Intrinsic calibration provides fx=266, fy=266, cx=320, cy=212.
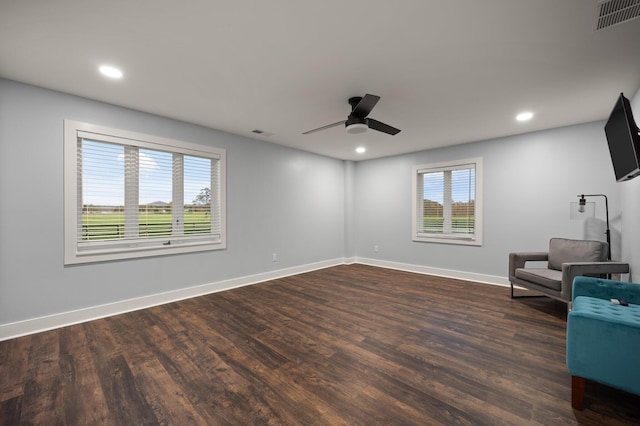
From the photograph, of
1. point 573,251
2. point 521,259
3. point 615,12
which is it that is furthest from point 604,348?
point 573,251

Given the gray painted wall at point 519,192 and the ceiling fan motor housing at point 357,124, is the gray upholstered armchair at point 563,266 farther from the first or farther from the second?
the ceiling fan motor housing at point 357,124

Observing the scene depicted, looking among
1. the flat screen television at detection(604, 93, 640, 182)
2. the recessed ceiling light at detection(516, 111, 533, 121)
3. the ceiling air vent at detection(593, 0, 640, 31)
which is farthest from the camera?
the recessed ceiling light at detection(516, 111, 533, 121)

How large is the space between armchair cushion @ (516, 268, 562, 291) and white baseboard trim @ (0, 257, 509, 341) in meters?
1.00

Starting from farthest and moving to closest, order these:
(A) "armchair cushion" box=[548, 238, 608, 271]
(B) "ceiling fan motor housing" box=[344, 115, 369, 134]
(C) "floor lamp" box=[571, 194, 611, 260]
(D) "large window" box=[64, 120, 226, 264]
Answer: (C) "floor lamp" box=[571, 194, 611, 260] → (A) "armchair cushion" box=[548, 238, 608, 271] → (D) "large window" box=[64, 120, 226, 264] → (B) "ceiling fan motor housing" box=[344, 115, 369, 134]

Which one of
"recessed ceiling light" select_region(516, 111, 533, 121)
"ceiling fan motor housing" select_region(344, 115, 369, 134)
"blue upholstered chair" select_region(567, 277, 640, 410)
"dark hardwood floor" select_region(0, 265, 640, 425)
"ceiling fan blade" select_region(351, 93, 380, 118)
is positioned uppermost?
"recessed ceiling light" select_region(516, 111, 533, 121)

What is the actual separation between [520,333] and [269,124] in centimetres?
406

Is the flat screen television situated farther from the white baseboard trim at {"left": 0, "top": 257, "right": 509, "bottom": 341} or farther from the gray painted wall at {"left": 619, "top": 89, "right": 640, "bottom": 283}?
the white baseboard trim at {"left": 0, "top": 257, "right": 509, "bottom": 341}

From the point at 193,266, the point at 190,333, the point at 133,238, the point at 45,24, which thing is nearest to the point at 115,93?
the point at 45,24

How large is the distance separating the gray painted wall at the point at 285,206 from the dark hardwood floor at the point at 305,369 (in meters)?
0.59

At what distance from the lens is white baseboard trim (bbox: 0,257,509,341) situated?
279cm

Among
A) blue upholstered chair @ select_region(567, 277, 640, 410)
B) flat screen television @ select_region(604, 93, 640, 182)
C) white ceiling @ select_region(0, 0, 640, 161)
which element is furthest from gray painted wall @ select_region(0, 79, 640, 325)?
blue upholstered chair @ select_region(567, 277, 640, 410)

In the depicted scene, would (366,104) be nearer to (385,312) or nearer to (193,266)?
(385,312)

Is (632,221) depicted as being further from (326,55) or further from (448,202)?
(326,55)

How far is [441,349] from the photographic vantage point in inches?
96.0
